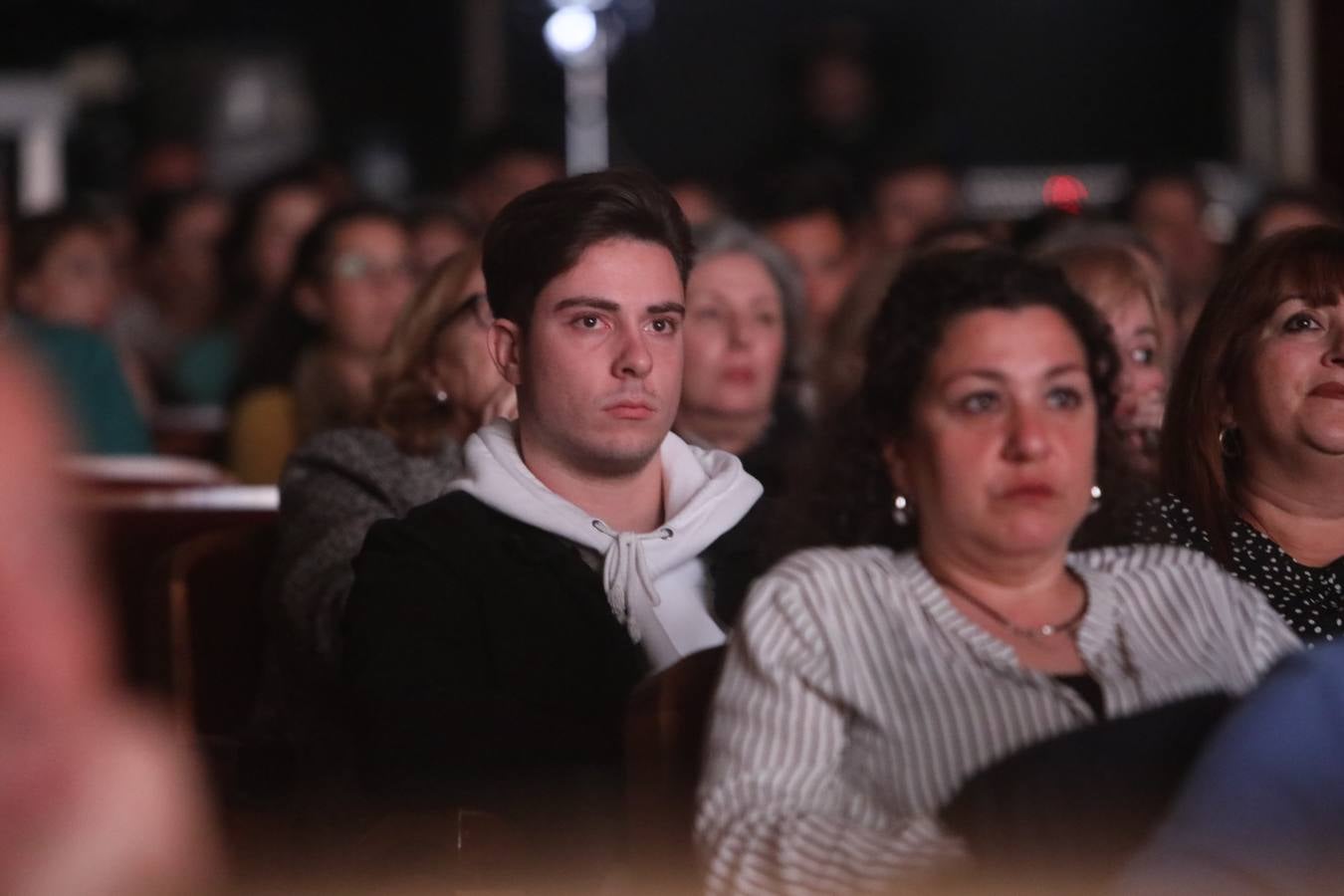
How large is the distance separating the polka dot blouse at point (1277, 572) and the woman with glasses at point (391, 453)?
822 mm

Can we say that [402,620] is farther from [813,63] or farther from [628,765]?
[813,63]

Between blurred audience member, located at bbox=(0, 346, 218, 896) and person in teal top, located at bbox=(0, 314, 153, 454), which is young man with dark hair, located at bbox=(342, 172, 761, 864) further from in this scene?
person in teal top, located at bbox=(0, 314, 153, 454)

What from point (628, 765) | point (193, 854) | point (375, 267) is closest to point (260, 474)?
point (375, 267)

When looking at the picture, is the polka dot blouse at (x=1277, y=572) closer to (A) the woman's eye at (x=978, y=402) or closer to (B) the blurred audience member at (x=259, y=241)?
(A) the woman's eye at (x=978, y=402)

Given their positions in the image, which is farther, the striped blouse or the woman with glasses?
the woman with glasses

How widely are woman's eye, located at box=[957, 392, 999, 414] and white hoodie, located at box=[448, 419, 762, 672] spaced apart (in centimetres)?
46

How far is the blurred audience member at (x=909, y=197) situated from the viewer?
21.6ft

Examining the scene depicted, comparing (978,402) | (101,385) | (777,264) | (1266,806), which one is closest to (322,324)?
(101,385)

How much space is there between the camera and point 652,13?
10812mm

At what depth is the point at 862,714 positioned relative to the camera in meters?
1.72

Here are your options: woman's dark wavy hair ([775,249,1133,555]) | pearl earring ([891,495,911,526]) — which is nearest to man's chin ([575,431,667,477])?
woman's dark wavy hair ([775,249,1133,555])

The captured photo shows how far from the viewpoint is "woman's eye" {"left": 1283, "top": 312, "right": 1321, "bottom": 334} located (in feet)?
7.54

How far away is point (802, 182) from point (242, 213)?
1.52m

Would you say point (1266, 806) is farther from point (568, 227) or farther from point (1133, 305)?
point (1133, 305)
